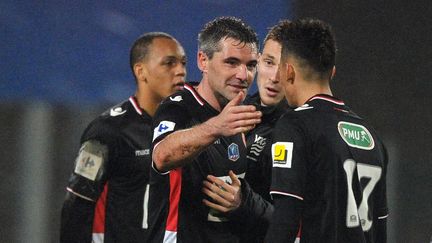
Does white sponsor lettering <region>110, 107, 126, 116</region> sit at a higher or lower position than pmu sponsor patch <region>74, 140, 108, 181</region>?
higher

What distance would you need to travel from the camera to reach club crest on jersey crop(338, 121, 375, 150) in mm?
2855

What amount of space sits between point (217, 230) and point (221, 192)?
15 centimetres

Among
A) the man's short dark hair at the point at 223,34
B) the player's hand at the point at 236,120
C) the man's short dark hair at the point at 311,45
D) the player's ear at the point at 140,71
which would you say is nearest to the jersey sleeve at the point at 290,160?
the player's hand at the point at 236,120

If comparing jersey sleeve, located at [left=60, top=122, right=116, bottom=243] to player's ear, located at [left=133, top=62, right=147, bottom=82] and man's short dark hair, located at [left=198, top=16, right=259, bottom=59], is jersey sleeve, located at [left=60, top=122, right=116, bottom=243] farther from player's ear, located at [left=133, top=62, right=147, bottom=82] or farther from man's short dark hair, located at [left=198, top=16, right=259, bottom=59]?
man's short dark hair, located at [left=198, top=16, right=259, bottom=59]

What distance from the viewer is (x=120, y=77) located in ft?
17.7

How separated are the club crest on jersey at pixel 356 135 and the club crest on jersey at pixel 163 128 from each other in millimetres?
587

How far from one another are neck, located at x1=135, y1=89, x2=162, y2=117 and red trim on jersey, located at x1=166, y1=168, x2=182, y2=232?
1.25 metres

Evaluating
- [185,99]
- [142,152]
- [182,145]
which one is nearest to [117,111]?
[142,152]

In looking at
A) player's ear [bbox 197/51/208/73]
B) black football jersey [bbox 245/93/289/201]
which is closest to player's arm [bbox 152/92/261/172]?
player's ear [bbox 197/51/208/73]

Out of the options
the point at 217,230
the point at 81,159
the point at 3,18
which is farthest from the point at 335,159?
the point at 3,18

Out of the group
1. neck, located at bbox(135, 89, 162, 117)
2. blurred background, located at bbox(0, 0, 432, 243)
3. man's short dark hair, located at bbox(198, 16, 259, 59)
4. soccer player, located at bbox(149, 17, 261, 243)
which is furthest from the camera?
blurred background, located at bbox(0, 0, 432, 243)

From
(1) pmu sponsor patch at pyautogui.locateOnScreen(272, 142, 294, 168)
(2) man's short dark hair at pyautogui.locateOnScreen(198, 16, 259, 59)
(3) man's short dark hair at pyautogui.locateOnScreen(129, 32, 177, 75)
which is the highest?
(3) man's short dark hair at pyautogui.locateOnScreen(129, 32, 177, 75)

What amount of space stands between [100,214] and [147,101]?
549 mm

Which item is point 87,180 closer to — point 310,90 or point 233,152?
point 233,152
